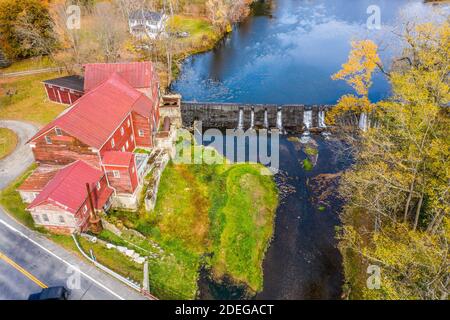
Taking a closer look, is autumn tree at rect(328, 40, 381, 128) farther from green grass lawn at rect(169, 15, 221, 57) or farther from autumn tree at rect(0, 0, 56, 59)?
autumn tree at rect(0, 0, 56, 59)

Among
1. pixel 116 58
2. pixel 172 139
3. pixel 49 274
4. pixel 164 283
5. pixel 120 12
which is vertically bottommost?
pixel 164 283

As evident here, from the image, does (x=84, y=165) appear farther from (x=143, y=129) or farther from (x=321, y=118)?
(x=321, y=118)

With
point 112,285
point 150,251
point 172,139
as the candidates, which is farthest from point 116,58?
point 112,285

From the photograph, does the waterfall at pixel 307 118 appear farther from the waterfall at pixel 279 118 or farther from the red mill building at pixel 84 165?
the red mill building at pixel 84 165

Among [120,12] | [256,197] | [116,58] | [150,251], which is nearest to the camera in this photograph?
[150,251]

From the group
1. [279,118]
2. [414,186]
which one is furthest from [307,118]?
[414,186]

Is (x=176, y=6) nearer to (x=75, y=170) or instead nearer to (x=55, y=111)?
(x=55, y=111)
